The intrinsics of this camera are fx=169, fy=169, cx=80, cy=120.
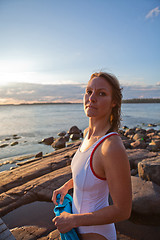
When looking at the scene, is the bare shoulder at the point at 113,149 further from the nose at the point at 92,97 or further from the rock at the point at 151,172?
the rock at the point at 151,172

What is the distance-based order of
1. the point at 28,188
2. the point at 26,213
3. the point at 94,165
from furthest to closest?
the point at 28,188, the point at 26,213, the point at 94,165

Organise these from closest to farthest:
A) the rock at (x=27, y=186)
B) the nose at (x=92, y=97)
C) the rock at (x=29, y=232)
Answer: the nose at (x=92, y=97) < the rock at (x=29, y=232) < the rock at (x=27, y=186)

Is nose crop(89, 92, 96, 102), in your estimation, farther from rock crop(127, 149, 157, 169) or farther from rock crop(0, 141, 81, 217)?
rock crop(127, 149, 157, 169)

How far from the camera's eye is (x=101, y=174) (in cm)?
139

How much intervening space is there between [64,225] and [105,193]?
0.44 meters

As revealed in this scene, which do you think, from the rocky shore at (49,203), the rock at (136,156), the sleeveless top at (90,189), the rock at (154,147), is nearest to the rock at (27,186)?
the rocky shore at (49,203)

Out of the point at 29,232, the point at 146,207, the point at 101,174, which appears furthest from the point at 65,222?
the point at 146,207

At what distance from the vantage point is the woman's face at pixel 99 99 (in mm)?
1589

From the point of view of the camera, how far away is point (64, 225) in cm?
141

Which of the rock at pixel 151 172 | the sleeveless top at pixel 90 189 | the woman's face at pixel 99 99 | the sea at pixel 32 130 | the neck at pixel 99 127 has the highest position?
the woman's face at pixel 99 99

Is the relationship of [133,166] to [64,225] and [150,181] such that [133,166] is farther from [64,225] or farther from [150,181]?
[64,225]

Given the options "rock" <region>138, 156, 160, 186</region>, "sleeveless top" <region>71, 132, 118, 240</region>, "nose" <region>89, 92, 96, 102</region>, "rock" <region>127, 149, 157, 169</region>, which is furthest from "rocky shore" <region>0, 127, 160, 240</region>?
"nose" <region>89, 92, 96, 102</region>

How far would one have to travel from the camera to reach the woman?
126 centimetres

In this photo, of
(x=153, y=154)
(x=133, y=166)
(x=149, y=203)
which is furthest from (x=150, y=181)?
(x=153, y=154)
